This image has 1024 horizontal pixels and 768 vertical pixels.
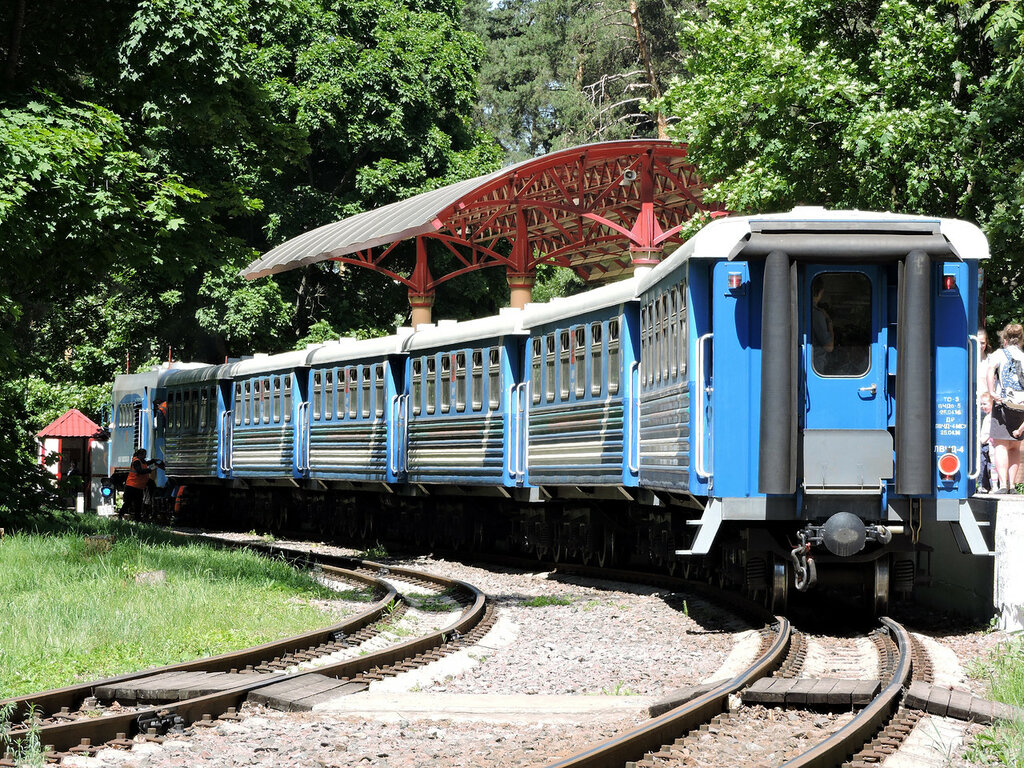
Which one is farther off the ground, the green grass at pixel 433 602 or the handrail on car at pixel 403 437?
the handrail on car at pixel 403 437

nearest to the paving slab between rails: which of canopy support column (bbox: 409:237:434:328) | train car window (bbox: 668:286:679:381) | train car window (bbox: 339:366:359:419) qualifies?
train car window (bbox: 668:286:679:381)

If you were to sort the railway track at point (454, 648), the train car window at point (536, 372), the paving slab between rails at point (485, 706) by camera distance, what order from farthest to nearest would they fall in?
the train car window at point (536, 372)
the paving slab between rails at point (485, 706)
the railway track at point (454, 648)

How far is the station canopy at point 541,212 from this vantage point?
97.5 ft

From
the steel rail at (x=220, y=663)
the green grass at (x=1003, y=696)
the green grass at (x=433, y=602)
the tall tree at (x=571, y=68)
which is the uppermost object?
the tall tree at (x=571, y=68)

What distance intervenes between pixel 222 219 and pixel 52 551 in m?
25.4

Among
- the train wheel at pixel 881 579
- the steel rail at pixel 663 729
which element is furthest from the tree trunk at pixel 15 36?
the steel rail at pixel 663 729

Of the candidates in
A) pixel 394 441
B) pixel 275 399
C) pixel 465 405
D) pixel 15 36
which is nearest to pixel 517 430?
pixel 465 405

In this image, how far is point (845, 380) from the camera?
38.6ft

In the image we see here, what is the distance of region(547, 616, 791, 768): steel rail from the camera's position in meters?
6.46

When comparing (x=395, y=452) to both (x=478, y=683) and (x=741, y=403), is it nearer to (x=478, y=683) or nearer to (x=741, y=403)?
(x=741, y=403)

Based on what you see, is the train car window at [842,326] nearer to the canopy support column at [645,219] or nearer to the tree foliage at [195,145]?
the tree foliage at [195,145]

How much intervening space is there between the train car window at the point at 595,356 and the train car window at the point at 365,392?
25.1ft

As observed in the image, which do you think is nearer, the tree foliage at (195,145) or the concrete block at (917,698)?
the concrete block at (917,698)

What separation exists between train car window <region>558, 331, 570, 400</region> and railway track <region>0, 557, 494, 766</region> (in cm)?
477
